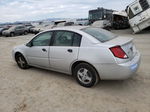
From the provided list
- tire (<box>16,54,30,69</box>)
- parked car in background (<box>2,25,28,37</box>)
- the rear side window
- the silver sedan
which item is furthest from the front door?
parked car in background (<box>2,25,28,37</box>)

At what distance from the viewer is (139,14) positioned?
1341 cm

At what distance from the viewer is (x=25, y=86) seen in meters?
4.44

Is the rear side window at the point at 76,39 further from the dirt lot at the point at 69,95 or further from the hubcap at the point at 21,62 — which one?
the hubcap at the point at 21,62

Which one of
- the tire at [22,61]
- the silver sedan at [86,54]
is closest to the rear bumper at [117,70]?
the silver sedan at [86,54]

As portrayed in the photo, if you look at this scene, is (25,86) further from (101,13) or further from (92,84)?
(101,13)

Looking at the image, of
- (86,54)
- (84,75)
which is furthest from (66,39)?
(84,75)

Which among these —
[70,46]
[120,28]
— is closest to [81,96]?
[70,46]

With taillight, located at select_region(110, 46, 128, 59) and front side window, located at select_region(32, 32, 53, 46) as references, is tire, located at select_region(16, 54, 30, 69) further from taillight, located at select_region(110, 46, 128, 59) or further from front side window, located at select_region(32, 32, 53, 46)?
taillight, located at select_region(110, 46, 128, 59)

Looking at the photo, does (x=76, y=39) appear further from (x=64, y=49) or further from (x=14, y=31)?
(x=14, y=31)

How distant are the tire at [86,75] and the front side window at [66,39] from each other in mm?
584

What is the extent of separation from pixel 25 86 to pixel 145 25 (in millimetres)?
12031

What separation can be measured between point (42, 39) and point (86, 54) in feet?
5.81

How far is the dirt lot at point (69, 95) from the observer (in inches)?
130

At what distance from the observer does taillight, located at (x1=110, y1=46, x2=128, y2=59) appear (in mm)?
3529
